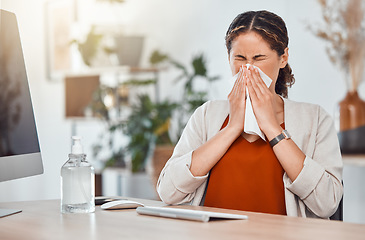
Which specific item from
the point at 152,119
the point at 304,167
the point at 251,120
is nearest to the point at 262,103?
the point at 251,120

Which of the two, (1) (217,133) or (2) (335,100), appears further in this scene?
(2) (335,100)

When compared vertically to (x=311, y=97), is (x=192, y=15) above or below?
above

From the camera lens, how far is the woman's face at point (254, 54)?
147 centimetres

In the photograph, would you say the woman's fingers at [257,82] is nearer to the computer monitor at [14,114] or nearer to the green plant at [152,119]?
the computer monitor at [14,114]

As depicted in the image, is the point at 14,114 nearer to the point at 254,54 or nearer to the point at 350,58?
the point at 254,54

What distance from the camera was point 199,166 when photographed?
142cm

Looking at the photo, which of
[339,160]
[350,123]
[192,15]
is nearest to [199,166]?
[339,160]

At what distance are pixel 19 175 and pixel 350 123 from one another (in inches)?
67.6

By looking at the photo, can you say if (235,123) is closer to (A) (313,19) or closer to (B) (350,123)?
(B) (350,123)

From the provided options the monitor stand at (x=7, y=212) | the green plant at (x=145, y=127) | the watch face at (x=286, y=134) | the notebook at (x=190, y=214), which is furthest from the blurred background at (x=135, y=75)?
the monitor stand at (x=7, y=212)

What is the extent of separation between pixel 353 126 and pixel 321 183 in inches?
52.7

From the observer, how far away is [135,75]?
174 inches

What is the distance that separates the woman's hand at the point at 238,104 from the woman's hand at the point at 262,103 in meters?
0.02

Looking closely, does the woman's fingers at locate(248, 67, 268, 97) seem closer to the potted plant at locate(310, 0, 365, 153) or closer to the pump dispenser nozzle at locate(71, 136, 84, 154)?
the pump dispenser nozzle at locate(71, 136, 84, 154)
